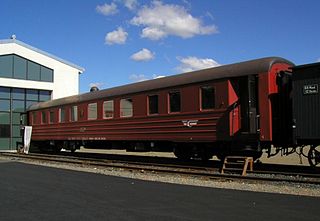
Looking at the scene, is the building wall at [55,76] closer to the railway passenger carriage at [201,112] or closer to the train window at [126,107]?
the railway passenger carriage at [201,112]

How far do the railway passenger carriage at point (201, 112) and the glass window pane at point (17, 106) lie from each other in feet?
51.7

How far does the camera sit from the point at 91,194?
10500 mm

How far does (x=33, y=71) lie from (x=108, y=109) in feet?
60.8

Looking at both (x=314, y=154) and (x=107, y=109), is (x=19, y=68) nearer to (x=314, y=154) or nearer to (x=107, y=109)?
(x=107, y=109)

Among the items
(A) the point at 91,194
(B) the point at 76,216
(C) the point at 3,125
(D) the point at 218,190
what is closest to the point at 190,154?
(D) the point at 218,190

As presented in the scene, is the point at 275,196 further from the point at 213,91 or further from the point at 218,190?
the point at 213,91

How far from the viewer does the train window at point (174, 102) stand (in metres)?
17.0

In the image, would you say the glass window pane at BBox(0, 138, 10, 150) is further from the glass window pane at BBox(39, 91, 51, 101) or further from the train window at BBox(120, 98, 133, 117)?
the train window at BBox(120, 98, 133, 117)

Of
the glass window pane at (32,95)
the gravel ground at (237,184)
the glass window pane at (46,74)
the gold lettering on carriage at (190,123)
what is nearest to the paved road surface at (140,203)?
the gravel ground at (237,184)

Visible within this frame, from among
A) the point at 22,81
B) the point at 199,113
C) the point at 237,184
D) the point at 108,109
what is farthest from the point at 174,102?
the point at 22,81

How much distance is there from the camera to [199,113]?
16.1 m

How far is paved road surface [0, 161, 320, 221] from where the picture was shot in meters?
7.84

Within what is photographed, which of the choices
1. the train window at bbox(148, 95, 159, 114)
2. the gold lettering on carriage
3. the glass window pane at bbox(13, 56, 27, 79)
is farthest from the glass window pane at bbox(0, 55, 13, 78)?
the gold lettering on carriage

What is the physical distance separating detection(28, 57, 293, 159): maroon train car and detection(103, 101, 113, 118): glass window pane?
47mm
